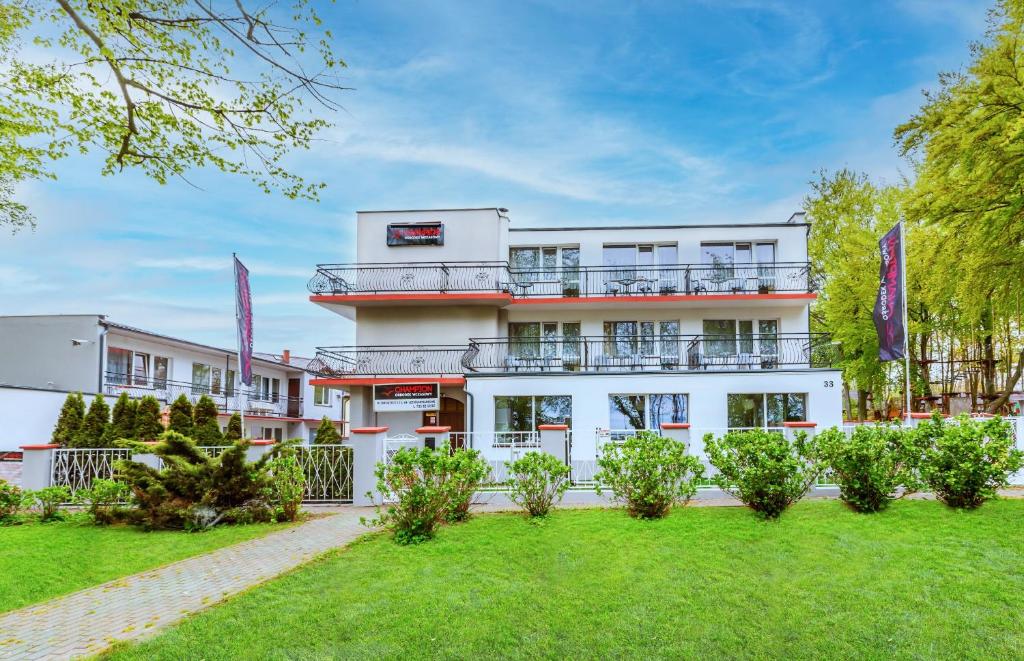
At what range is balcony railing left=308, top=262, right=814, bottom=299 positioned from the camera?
73.9ft

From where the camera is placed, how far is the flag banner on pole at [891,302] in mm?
14203

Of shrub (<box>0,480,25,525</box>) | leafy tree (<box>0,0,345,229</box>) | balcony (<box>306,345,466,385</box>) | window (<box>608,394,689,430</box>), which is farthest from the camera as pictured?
balcony (<box>306,345,466,385</box>)

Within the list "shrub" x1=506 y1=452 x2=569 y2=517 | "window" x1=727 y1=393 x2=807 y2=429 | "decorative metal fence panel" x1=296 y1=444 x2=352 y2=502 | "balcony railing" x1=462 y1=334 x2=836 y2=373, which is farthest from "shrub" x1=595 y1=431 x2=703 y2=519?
"balcony railing" x1=462 y1=334 x2=836 y2=373

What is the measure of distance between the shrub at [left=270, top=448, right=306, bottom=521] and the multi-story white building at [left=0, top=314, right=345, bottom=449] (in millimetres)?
12763

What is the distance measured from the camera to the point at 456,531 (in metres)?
9.09

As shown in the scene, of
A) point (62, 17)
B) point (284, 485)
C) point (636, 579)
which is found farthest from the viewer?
point (284, 485)

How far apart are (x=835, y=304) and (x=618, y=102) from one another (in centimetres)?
1936

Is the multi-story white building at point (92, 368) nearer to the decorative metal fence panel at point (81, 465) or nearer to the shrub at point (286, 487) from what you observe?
the decorative metal fence panel at point (81, 465)

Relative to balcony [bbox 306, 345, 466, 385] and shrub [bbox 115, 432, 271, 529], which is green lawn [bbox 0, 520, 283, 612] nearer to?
shrub [bbox 115, 432, 271, 529]

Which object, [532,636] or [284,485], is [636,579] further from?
[284,485]

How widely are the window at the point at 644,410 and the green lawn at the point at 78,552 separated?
1113 cm

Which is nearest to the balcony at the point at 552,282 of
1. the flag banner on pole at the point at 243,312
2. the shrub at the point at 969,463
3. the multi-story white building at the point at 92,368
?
the multi-story white building at the point at 92,368

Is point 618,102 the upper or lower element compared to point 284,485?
upper

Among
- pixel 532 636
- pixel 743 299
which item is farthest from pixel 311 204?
pixel 743 299
